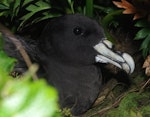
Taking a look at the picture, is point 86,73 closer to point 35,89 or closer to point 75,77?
point 75,77

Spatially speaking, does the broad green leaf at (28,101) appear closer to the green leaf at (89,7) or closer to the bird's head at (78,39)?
the bird's head at (78,39)

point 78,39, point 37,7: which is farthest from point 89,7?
point 78,39

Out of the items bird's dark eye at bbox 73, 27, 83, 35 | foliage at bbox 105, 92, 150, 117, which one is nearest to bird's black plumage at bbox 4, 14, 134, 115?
bird's dark eye at bbox 73, 27, 83, 35

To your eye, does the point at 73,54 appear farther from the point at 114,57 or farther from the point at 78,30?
the point at 114,57

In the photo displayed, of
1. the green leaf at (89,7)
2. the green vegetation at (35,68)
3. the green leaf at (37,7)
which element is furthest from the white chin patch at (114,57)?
the green leaf at (37,7)

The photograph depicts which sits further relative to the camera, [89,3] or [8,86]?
[89,3]

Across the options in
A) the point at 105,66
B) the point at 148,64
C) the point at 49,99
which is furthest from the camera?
the point at 105,66

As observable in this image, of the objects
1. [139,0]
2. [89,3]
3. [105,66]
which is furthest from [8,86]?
[105,66]

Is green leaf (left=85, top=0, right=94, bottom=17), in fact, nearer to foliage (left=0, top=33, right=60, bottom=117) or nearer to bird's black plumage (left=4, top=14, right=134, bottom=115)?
bird's black plumage (left=4, top=14, right=134, bottom=115)
